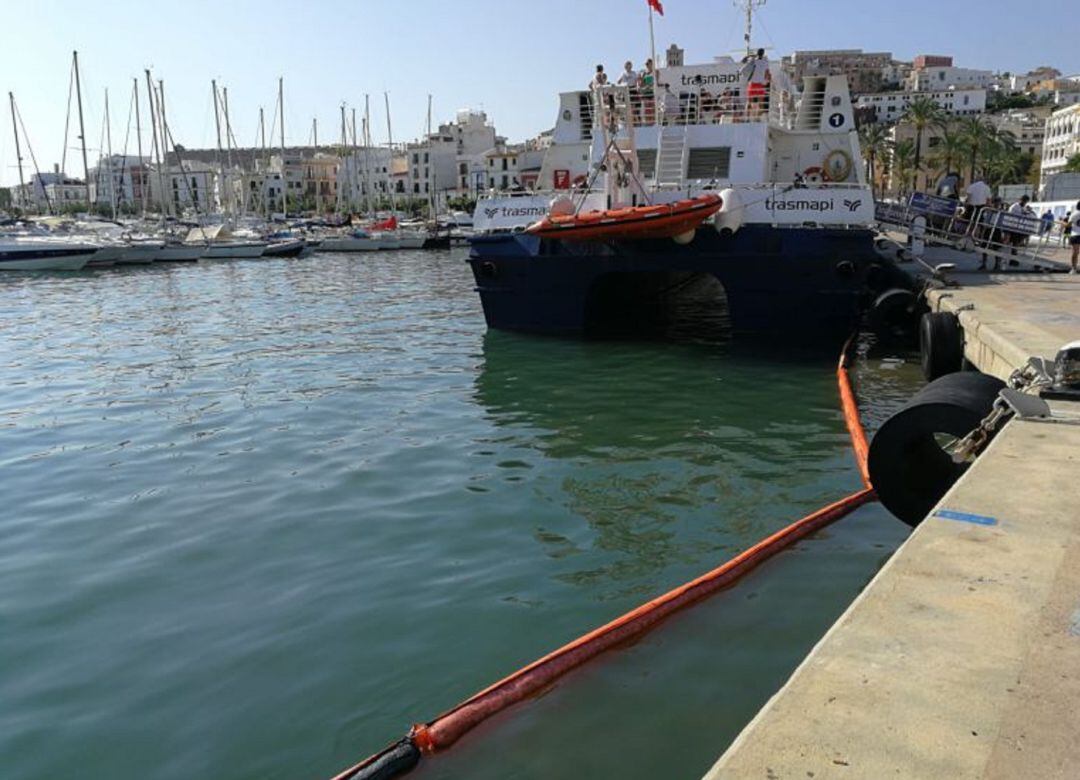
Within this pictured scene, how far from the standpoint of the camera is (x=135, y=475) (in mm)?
8922

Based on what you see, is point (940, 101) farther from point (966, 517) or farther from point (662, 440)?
point (966, 517)

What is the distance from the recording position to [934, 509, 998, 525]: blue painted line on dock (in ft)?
13.8

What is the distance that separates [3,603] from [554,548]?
3.76 meters

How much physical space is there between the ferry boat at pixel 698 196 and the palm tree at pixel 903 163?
237ft

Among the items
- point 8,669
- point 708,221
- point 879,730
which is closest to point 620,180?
point 708,221

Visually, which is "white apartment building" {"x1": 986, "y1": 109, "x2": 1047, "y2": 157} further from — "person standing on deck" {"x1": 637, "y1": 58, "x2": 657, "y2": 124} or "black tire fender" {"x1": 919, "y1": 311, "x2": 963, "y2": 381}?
"black tire fender" {"x1": 919, "y1": 311, "x2": 963, "y2": 381}

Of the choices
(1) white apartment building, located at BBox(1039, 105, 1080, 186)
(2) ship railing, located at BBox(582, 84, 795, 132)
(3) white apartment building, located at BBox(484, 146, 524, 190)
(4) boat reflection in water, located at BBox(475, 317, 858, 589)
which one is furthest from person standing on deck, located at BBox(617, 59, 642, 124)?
(3) white apartment building, located at BBox(484, 146, 524, 190)

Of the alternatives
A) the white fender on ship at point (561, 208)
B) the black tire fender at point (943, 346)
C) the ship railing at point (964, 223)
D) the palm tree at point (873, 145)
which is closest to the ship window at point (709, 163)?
the white fender on ship at point (561, 208)

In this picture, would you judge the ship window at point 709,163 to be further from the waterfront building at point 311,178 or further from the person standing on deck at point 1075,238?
the waterfront building at point 311,178

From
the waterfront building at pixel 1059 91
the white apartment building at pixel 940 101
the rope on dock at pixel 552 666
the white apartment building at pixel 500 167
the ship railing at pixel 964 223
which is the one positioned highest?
the waterfront building at pixel 1059 91

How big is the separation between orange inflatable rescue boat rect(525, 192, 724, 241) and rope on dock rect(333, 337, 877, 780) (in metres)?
7.97

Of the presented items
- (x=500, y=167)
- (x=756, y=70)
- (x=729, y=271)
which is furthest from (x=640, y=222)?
(x=500, y=167)

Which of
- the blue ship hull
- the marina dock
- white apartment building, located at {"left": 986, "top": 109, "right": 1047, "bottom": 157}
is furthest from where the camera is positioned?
white apartment building, located at {"left": 986, "top": 109, "right": 1047, "bottom": 157}

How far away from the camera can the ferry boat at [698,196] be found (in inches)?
579
